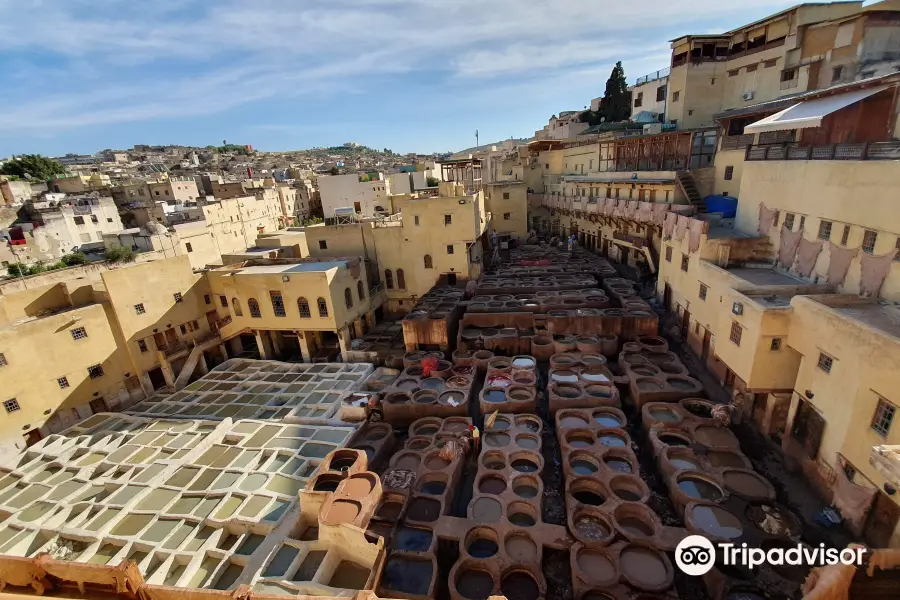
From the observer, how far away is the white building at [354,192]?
193 ft

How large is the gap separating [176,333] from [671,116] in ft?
141

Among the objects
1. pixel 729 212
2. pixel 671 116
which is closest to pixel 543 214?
pixel 671 116

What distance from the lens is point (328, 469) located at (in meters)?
15.3

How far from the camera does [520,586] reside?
1225 centimetres

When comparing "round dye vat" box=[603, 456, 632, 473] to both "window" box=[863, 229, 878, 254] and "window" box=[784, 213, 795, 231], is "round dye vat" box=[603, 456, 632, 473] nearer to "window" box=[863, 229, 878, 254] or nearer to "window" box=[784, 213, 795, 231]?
"window" box=[863, 229, 878, 254]

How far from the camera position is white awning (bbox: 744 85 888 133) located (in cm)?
1578

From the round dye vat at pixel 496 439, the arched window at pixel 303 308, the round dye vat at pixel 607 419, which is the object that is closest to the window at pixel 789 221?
the round dye vat at pixel 607 419

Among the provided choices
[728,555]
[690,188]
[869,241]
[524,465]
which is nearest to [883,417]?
[728,555]

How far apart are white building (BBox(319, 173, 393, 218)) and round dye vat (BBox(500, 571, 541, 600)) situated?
2045 inches

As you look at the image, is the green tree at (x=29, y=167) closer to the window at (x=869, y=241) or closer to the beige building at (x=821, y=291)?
the beige building at (x=821, y=291)

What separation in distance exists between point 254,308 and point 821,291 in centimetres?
2917

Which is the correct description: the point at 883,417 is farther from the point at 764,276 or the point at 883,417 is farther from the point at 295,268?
the point at 295,268

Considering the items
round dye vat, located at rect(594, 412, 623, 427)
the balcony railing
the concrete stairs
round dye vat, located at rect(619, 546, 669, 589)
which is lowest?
round dye vat, located at rect(619, 546, 669, 589)

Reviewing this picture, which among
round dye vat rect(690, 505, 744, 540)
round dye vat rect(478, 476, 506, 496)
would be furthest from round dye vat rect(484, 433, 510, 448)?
round dye vat rect(690, 505, 744, 540)
